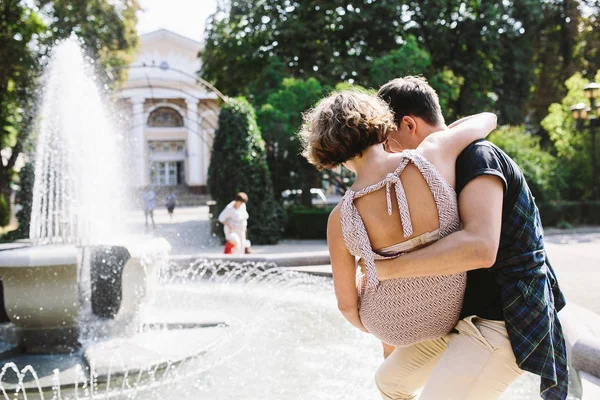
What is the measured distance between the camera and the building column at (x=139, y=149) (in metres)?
43.2

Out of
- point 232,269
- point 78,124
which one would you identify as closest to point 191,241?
point 78,124

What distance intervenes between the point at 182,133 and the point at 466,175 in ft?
154

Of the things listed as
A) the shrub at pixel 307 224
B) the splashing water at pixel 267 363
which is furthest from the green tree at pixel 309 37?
the splashing water at pixel 267 363

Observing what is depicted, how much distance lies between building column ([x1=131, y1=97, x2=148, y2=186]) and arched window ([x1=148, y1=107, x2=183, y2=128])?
2259 millimetres

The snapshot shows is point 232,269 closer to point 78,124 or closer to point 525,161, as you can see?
point 78,124

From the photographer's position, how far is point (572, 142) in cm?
2269

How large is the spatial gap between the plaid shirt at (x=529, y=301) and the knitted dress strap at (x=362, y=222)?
0.37m

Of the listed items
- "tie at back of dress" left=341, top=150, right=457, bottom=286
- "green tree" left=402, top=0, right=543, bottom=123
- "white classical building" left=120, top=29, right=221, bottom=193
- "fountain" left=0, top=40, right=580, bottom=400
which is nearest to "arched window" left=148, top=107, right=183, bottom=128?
"white classical building" left=120, top=29, right=221, bottom=193

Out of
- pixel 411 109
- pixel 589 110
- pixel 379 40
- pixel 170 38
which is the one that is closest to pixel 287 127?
pixel 379 40

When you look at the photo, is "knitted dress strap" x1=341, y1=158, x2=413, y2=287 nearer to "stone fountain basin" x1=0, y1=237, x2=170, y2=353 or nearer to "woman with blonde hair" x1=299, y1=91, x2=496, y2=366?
"woman with blonde hair" x1=299, y1=91, x2=496, y2=366

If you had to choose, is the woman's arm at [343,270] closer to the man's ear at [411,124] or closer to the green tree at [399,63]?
the man's ear at [411,124]

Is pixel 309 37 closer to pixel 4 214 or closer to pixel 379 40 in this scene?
pixel 379 40

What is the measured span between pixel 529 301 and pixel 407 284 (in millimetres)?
392

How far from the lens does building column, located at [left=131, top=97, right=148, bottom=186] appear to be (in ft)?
142
